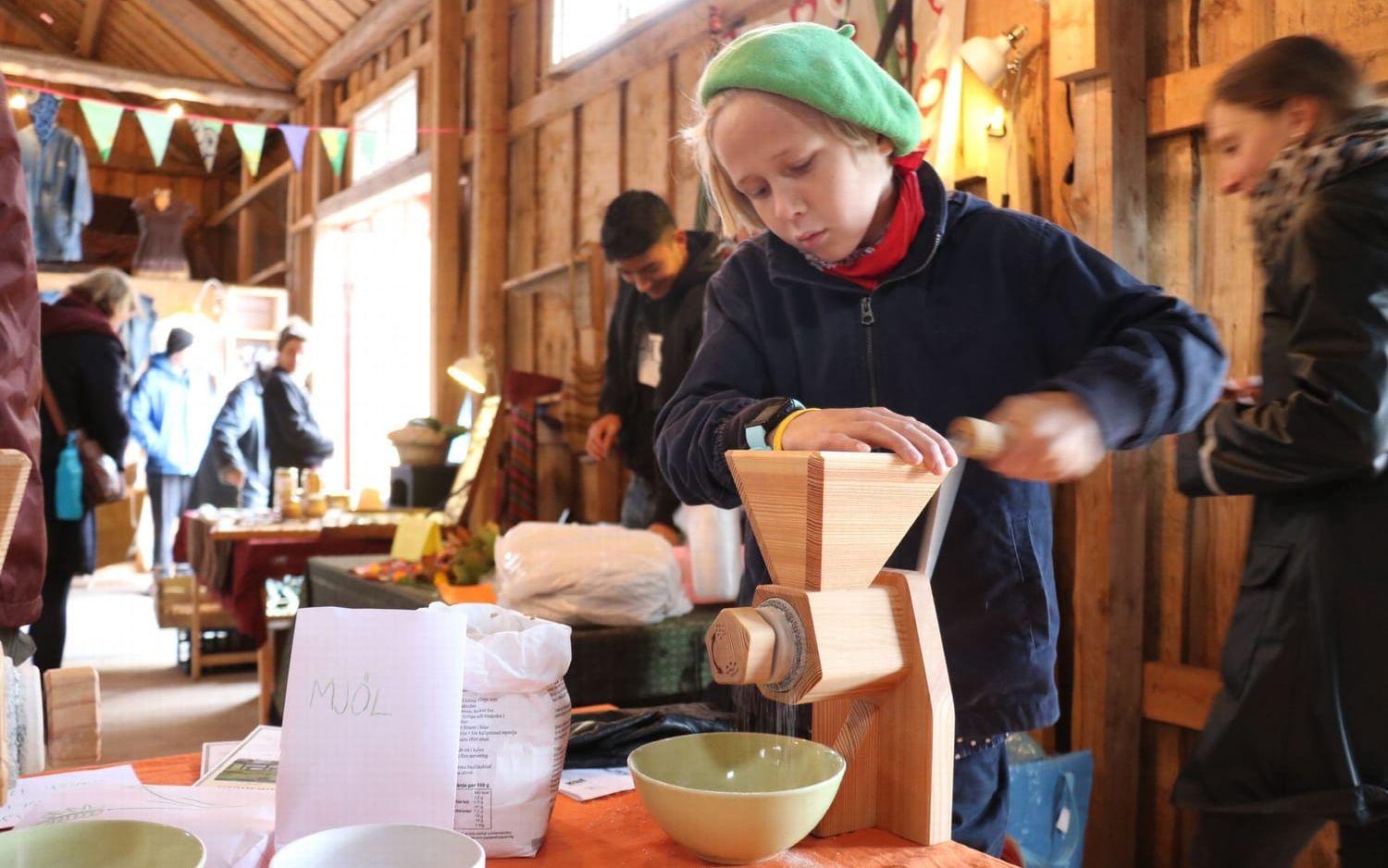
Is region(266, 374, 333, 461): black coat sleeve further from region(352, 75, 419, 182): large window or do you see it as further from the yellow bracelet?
the yellow bracelet

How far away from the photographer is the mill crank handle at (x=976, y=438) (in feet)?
3.08

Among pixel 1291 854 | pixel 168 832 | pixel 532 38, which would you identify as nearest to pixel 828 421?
pixel 168 832

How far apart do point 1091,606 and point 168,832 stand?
213 centimetres

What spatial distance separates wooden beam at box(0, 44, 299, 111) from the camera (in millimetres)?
8305

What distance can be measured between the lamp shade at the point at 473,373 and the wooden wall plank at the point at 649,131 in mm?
1189

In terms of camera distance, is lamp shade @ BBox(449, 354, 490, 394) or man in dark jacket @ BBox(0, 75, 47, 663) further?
lamp shade @ BBox(449, 354, 490, 394)

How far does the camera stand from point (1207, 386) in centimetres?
115

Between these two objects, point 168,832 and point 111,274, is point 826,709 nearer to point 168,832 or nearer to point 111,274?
point 168,832

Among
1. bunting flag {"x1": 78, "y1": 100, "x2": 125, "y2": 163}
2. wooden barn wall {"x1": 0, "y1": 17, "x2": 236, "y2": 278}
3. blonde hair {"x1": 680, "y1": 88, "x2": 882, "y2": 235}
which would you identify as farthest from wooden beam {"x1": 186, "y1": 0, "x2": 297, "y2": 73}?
blonde hair {"x1": 680, "y1": 88, "x2": 882, "y2": 235}

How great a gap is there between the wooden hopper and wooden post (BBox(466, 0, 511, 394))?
16.5ft

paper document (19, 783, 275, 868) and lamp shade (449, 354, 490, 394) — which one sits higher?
lamp shade (449, 354, 490, 394)

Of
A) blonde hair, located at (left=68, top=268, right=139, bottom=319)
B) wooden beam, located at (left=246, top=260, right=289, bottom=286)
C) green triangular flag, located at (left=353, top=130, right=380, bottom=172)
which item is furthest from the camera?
wooden beam, located at (left=246, top=260, right=289, bottom=286)

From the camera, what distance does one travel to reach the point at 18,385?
147 cm

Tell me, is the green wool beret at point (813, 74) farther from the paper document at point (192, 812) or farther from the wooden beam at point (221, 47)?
the wooden beam at point (221, 47)
